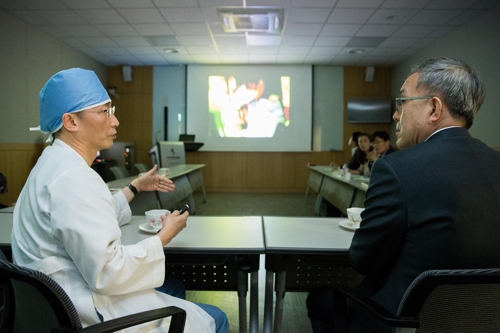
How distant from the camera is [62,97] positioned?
1.03 metres

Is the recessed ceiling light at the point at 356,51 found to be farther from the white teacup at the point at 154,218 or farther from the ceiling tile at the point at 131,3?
the white teacup at the point at 154,218

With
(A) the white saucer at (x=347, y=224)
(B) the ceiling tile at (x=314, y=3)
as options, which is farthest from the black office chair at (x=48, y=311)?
(B) the ceiling tile at (x=314, y=3)

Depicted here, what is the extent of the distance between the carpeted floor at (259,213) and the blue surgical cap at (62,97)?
163 centimetres

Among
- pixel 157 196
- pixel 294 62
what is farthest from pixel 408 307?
pixel 294 62

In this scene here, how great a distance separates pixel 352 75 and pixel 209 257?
7.39 m

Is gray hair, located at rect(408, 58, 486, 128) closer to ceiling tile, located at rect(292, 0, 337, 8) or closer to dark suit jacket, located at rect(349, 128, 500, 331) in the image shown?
dark suit jacket, located at rect(349, 128, 500, 331)

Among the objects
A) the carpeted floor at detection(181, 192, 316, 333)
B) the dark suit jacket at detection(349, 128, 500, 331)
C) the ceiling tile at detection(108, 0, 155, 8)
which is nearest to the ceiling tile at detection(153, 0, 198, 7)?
the ceiling tile at detection(108, 0, 155, 8)

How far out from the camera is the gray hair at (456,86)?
1.02 metres

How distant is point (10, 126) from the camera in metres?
4.92

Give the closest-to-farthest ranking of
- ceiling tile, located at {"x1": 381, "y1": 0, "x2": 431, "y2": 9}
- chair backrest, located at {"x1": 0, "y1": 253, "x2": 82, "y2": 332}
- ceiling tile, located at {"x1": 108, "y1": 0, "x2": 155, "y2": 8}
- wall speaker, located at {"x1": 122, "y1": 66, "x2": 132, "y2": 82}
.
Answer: chair backrest, located at {"x1": 0, "y1": 253, "x2": 82, "y2": 332}
ceiling tile, located at {"x1": 381, "y1": 0, "x2": 431, "y2": 9}
ceiling tile, located at {"x1": 108, "y1": 0, "x2": 155, "y2": 8}
wall speaker, located at {"x1": 122, "y1": 66, "x2": 132, "y2": 82}

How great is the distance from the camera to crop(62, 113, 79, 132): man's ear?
40.8 inches

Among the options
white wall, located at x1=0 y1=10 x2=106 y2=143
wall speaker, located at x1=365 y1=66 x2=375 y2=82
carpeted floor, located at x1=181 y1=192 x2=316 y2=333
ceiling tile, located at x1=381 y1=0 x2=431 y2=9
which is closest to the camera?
carpeted floor, located at x1=181 y1=192 x2=316 y2=333

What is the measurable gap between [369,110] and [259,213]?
13.5 ft

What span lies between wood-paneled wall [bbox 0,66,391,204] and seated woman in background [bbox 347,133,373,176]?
8.36ft
